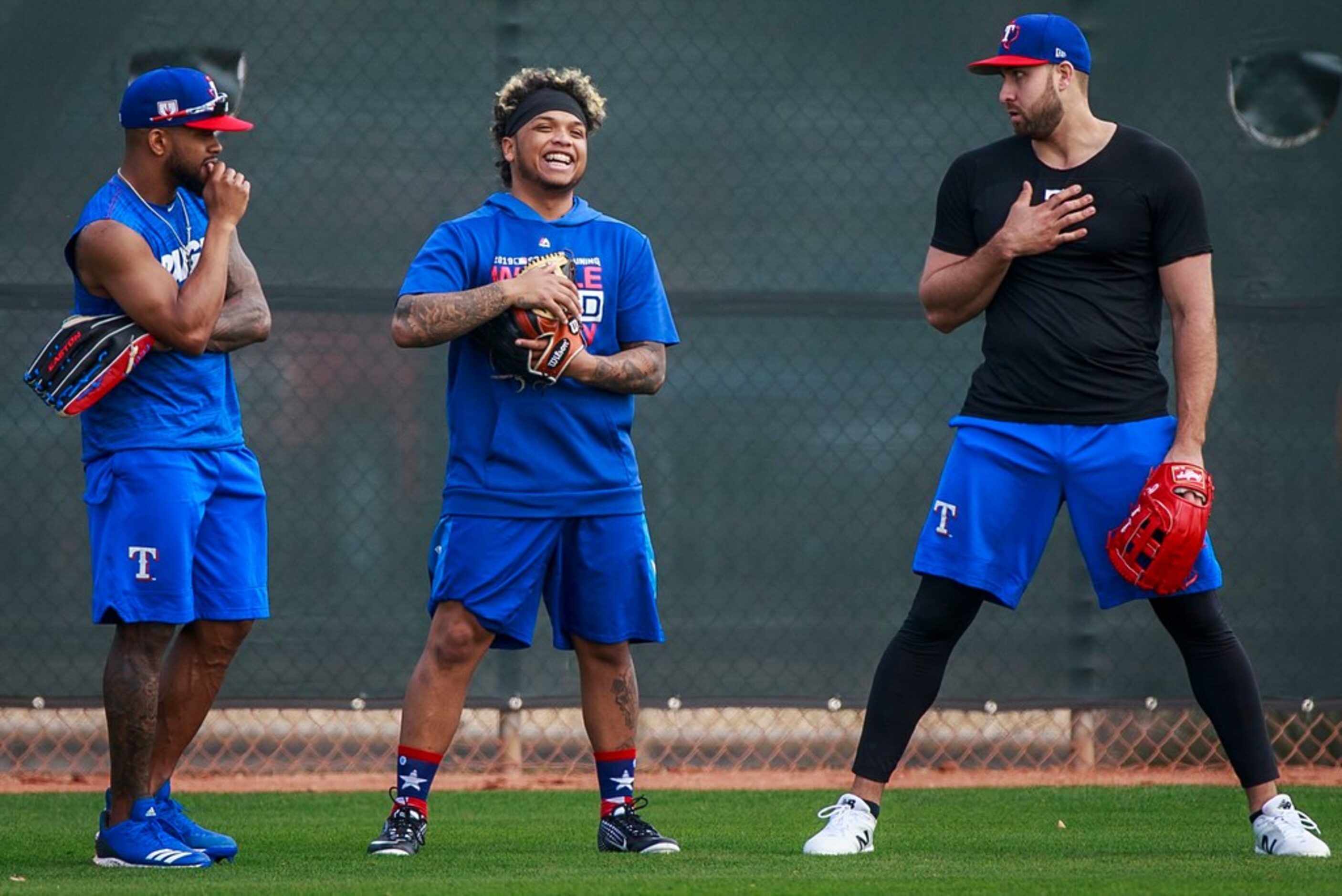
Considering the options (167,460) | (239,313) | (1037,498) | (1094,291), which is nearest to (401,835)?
(167,460)

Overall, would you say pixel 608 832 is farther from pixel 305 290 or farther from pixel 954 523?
pixel 305 290

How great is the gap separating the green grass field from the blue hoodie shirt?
3.09ft

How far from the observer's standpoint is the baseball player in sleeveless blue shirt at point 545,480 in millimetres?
4879

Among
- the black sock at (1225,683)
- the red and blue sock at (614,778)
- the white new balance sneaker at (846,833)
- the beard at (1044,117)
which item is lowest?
the white new balance sneaker at (846,833)

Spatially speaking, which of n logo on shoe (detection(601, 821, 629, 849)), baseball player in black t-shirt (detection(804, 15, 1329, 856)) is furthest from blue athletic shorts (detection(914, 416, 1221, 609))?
n logo on shoe (detection(601, 821, 629, 849))

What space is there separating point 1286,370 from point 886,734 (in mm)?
3277

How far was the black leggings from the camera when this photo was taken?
4773 millimetres

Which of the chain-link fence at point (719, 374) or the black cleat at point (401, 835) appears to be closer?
→ the black cleat at point (401, 835)

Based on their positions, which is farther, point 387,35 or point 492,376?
point 387,35

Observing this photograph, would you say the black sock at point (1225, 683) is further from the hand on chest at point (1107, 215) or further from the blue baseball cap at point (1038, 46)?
the blue baseball cap at point (1038, 46)

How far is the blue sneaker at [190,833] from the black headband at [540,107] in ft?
6.45

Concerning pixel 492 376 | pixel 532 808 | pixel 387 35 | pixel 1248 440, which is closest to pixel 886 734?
pixel 492 376

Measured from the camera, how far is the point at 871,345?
24.2 ft

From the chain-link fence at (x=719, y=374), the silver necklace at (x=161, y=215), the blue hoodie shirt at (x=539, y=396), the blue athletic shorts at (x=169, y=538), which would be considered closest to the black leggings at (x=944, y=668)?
the blue hoodie shirt at (x=539, y=396)
